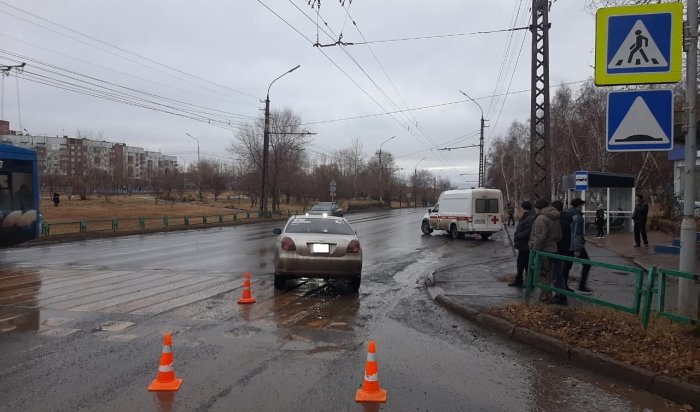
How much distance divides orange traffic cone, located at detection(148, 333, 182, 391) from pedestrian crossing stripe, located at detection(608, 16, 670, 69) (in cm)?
604

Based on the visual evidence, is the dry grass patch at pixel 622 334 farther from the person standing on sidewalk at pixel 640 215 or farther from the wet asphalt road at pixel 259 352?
the person standing on sidewalk at pixel 640 215

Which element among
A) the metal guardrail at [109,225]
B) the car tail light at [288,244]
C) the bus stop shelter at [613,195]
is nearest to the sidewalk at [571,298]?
the car tail light at [288,244]

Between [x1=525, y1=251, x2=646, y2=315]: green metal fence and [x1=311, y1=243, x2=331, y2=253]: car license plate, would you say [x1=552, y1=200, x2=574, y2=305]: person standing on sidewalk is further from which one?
[x1=311, y1=243, x2=331, y2=253]: car license plate

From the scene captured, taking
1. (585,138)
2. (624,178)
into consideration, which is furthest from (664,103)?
(585,138)

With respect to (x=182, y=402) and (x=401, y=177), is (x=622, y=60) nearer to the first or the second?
(x=182, y=402)

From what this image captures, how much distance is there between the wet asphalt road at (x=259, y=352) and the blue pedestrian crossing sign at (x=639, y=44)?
11.7ft

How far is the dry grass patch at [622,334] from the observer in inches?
199

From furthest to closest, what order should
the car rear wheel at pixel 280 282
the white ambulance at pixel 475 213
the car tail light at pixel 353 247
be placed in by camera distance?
the white ambulance at pixel 475 213 < the car rear wheel at pixel 280 282 < the car tail light at pixel 353 247

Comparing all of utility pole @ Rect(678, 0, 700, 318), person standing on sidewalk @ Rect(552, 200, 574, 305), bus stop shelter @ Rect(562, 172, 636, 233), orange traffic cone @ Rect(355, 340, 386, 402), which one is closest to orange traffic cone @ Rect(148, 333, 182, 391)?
orange traffic cone @ Rect(355, 340, 386, 402)

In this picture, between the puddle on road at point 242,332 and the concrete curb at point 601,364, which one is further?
the puddle on road at point 242,332

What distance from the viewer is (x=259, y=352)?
579 centimetres

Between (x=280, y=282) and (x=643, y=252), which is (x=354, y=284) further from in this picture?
(x=643, y=252)

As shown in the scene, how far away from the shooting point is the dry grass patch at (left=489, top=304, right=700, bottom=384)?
16.6 feet

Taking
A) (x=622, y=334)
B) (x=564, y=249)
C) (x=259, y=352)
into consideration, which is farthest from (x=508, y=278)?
(x=259, y=352)
